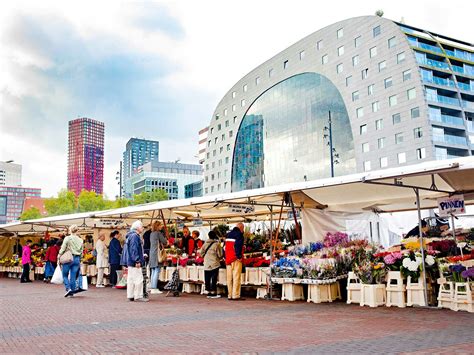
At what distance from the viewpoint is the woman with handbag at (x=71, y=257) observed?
13.2m

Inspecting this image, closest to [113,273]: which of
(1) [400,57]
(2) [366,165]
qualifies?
(2) [366,165]

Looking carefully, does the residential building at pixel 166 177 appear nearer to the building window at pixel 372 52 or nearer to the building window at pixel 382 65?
the building window at pixel 372 52

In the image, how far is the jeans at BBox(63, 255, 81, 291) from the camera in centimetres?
1341

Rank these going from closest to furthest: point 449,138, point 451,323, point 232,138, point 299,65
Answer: point 451,323 → point 449,138 → point 299,65 → point 232,138

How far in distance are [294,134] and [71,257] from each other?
67570 millimetres

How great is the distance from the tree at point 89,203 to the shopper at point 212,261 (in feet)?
225

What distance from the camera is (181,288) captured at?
15.9 metres

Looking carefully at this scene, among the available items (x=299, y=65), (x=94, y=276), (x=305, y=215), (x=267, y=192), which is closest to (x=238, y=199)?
(x=267, y=192)

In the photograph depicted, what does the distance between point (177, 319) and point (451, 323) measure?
4.61 meters

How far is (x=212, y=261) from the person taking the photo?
43.5 feet

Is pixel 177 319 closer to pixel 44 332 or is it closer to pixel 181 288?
pixel 44 332

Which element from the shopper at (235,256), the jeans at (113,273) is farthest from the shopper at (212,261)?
the jeans at (113,273)

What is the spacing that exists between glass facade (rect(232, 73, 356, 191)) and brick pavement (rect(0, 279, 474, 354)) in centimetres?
5810

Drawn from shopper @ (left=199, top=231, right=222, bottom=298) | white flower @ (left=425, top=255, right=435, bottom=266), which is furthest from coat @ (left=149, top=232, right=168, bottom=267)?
white flower @ (left=425, top=255, right=435, bottom=266)
